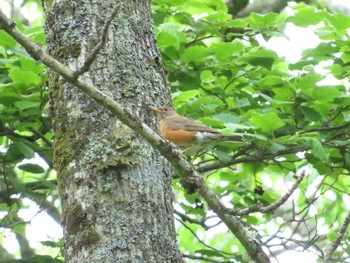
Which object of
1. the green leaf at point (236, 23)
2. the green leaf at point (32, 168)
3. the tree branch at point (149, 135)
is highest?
the green leaf at point (236, 23)

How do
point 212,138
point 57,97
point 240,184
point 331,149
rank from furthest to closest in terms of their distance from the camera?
point 240,184 < point 331,149 < point 212,138 < point 57,97

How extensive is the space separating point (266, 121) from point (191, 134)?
55 centimetres

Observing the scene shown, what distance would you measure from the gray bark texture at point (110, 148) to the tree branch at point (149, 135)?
29cm

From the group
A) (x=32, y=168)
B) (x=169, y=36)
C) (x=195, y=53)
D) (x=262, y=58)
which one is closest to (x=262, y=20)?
(x=262, y=58)

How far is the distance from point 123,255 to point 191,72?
Answer: 7.28ft

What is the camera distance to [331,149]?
4.86 m

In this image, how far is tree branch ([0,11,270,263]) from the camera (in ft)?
8.54

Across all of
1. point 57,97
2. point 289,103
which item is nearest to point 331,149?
point 289,103

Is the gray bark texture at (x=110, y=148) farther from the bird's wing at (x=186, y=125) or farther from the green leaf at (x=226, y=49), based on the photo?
the green leaf at (x=226, y=49)

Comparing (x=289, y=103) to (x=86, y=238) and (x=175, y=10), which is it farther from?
(x=86, y=238)

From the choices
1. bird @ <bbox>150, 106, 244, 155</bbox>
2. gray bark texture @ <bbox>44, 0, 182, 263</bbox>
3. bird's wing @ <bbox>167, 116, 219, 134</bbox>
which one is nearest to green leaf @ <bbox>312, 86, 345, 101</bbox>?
bird @ <bbox>150, 106, 244, 155</bbox>

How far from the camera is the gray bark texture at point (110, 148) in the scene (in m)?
2.89

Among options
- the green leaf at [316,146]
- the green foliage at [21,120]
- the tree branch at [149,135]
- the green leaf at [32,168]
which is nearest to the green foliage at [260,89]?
the green leaf at [316,146]

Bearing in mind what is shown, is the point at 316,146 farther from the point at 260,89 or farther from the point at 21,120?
the point at 21,120
